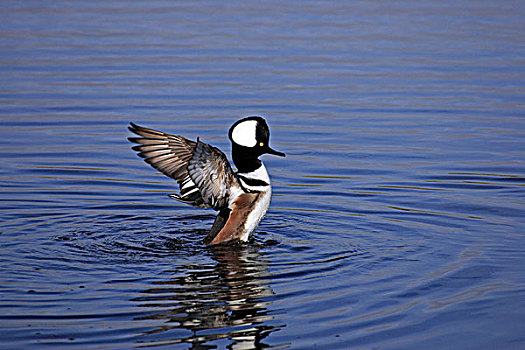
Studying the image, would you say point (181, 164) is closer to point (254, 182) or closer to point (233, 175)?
point (233, 175)

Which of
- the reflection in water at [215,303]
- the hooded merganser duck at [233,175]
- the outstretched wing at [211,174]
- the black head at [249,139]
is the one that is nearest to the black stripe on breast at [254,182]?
the hooded merganser duck at [233,175]

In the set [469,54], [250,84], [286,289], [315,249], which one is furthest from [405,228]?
[469,54]

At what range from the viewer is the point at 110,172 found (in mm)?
11500

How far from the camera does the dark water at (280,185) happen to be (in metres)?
6.74

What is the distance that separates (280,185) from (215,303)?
167 inches

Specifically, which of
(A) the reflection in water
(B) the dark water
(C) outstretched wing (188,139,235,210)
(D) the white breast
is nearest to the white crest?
(D) the white breast

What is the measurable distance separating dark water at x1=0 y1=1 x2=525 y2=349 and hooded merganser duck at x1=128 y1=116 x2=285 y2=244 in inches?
12.2

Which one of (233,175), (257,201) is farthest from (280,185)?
(233,175)

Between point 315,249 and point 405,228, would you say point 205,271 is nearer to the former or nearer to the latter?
point 315,249

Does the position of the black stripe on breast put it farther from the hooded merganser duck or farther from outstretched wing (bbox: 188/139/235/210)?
outstretched wing (bbox: 188/139/235/210)

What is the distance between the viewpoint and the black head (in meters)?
8.81

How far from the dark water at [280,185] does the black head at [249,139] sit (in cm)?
86

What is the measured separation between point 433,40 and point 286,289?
1336 centimetres

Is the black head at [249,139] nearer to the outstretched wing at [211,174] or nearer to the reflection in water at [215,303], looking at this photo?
the outstretched wing at [211,174]
